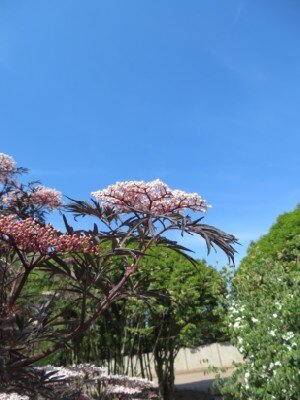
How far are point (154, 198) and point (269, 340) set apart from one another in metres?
2.95

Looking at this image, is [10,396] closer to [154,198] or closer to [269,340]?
[154,198]

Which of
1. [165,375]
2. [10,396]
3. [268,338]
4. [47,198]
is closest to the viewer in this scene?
[10,396]

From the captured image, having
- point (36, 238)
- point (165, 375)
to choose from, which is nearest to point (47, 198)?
point (36, 238)

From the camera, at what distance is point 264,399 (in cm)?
561

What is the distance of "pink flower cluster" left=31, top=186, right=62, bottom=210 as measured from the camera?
557 cm

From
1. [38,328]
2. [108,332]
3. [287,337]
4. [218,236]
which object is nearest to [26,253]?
[38,328]

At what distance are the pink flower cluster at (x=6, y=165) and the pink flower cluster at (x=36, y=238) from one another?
3114 millimetres

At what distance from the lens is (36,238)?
10.5 feet

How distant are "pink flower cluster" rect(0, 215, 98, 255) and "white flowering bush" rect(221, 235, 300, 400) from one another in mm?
3233

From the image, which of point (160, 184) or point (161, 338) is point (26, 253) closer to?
point (160, 184)

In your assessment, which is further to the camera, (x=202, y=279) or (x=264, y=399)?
(x=202, y=279)

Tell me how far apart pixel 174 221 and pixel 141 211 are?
0.28m

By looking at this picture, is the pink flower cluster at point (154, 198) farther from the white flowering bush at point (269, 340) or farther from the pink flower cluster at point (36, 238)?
the white flowering bush at point (269, 340)

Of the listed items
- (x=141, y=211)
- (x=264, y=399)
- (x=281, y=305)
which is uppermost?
(x=141, y=211)
